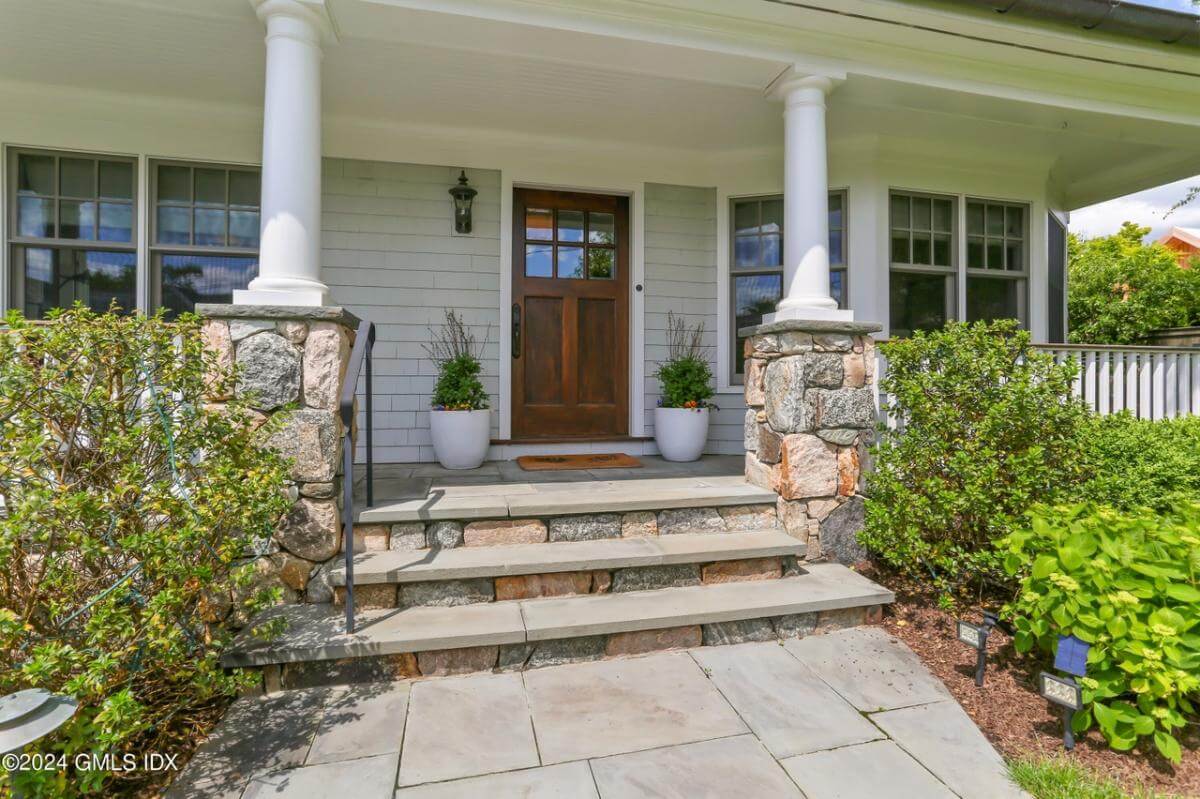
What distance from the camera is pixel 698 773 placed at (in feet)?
5.45

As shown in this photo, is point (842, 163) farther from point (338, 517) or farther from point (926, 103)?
point (338, 517)

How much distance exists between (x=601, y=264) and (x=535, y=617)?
9.74ft

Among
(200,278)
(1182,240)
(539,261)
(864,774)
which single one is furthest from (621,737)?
(1182,240)

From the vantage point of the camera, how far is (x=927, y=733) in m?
1.86

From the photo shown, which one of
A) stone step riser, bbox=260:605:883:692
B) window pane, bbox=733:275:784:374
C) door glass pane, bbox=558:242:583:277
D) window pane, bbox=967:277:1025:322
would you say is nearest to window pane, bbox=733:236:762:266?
window pane, bbox=733:275:784:374

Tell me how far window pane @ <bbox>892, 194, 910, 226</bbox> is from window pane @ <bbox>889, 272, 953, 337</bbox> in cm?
39

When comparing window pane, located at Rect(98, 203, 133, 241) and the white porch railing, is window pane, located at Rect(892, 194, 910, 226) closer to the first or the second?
the white porch railing

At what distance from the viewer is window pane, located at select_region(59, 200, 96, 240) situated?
3777 mm

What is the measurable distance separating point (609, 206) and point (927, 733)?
3.85 meters

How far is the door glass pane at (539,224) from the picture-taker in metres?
4.47

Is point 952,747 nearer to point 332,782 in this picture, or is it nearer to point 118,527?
point 332,782

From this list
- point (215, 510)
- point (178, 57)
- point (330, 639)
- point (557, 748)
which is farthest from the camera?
point (178, 57)

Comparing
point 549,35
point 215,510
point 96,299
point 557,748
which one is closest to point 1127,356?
point 549,35

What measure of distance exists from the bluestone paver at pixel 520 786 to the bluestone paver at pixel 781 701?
0.58 m
